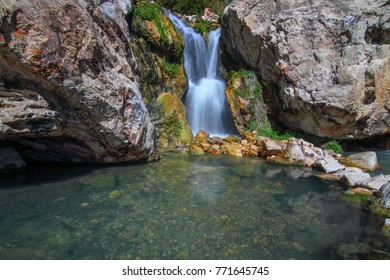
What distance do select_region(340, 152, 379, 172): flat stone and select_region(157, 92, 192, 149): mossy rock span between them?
282 inches

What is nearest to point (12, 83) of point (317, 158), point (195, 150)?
point (195, 150)

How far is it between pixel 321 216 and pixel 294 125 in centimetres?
819

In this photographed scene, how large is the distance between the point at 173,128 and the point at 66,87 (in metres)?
6.94

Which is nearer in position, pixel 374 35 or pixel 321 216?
pixel 321 216

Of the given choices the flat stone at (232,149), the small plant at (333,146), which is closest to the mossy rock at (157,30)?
the flat stone at (232,149)

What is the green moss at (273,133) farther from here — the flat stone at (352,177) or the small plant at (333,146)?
the flat stone at (352,177)

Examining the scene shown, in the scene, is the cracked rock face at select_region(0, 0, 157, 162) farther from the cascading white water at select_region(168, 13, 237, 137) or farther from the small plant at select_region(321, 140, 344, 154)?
the small plant at select_region(321, 140, 344, 154)

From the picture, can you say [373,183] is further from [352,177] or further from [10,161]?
[10,161]

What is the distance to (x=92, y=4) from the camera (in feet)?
25.5

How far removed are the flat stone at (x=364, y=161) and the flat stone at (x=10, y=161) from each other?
11.8 meters

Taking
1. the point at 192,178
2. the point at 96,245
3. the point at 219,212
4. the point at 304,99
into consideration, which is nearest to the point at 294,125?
the point at 304,99

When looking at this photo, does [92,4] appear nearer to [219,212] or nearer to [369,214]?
[219,212]

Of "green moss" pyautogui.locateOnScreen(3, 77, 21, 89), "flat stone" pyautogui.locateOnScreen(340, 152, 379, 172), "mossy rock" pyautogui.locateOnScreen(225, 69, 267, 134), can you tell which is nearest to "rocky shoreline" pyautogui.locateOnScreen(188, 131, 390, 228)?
"flat stone" pyautogui.locateOnScreen(340, 152, 379, 172)
